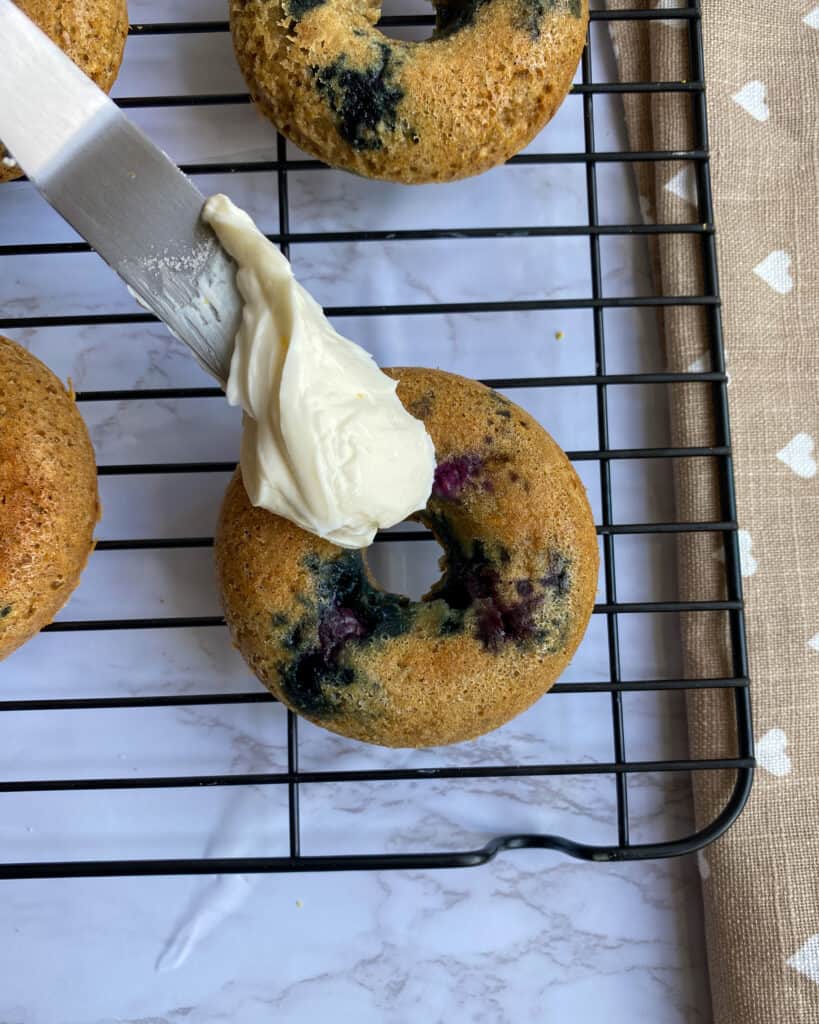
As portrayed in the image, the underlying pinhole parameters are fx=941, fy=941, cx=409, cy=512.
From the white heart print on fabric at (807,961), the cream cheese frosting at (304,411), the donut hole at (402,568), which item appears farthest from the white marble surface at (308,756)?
the cream cheese frosting at (304,411)

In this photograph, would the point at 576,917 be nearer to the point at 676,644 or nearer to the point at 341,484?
the point at 676,644

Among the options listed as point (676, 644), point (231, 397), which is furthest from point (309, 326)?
point (676, 644)

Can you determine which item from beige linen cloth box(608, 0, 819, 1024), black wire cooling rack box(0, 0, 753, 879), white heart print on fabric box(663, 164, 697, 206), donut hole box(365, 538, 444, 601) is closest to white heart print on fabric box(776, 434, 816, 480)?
beige linen cloth box(608, 0, 819, 1024)

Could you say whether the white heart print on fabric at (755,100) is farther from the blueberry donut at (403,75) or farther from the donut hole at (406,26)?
the donut hole at (406,26)

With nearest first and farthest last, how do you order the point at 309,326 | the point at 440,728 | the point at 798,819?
1. the point at 309,326
2. the point at 440,728
3. the point at 798,819

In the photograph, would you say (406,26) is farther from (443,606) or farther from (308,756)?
(308,756)

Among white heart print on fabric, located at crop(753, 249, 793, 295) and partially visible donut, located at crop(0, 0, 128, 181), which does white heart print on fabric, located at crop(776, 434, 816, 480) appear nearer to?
white heart print on fabric, located at crop(753, 249, 793, 295)
